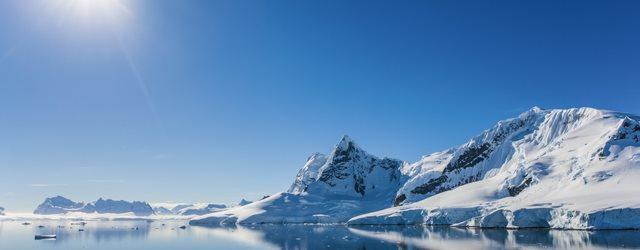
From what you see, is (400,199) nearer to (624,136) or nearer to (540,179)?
(540,179)

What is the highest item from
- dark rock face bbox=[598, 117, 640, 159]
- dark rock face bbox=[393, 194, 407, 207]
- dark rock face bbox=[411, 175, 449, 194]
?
dark rock face bbox=[598, 117, 640, 159]

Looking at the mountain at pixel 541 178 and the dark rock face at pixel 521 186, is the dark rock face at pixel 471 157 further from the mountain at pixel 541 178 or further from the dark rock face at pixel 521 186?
the dark rock face at pixel 521 186

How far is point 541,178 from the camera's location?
136 meters

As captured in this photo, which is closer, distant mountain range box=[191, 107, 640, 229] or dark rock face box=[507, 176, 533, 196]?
distant mountain range box=[191, 107, 640, 229]

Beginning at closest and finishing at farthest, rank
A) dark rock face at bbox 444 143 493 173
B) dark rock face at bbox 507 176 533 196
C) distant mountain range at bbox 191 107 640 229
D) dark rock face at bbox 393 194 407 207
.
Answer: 1. distant mountain range at bbox 191 107 640 229
2. dark rock face at bbox 507 176 533 196
3. dark rock face at bbox 444 143 493 173
4. dark rock face at bbox 393 194 407 207

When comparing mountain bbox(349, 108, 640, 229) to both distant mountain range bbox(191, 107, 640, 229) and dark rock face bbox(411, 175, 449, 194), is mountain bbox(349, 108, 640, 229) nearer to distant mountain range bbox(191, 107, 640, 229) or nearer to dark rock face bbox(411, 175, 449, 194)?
distant mountain range bbox(191, 107, 640, 229)

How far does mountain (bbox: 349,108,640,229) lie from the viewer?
105875 millimetres

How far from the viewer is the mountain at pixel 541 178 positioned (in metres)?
106

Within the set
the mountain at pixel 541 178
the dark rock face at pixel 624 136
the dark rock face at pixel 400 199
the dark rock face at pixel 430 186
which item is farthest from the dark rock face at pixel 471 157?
the dark rock face at pixel 624 136

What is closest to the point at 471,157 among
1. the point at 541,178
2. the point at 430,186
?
the point at 430,186

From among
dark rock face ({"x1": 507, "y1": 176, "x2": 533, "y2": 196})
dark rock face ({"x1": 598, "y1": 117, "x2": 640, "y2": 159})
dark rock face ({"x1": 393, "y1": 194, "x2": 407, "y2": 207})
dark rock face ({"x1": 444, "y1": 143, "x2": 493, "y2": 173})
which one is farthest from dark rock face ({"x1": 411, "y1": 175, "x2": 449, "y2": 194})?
dark rock face ({"x1": 598, "y1": 117, "x2": 640, "y2": 159})

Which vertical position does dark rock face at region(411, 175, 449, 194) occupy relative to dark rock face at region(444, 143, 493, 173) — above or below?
below

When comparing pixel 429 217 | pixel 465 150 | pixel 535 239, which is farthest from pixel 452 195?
pixel 535 239

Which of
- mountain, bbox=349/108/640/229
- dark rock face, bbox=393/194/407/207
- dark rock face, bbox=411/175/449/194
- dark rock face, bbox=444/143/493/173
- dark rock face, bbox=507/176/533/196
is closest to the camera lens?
mountain, bbox=349/108/640/229
